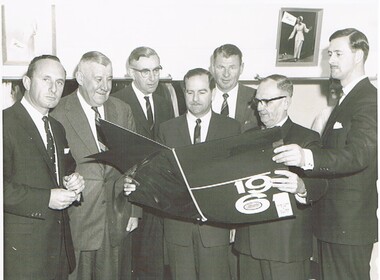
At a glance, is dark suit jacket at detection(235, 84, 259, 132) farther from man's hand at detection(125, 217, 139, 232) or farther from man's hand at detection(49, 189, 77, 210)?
man's hand at detection(49, 189, 77, 210)

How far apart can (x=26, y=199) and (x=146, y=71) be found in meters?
1.21

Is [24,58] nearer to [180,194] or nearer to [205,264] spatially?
[180,194]

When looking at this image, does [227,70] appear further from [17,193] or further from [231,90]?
[17,193]

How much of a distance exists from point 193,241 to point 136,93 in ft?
3.51

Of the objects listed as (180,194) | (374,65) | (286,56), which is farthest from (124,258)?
(374,65)

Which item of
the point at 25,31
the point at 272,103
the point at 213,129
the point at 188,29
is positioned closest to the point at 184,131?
the point at 213,129

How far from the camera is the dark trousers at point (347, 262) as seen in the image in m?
2.33

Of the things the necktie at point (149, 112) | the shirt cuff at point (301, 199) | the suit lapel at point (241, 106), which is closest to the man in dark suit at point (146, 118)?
the necktie at point (149, 112)

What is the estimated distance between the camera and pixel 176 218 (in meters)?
2.49

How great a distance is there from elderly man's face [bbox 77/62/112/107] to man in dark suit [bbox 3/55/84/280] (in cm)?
26

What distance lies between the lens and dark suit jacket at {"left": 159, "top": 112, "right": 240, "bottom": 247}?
247cm

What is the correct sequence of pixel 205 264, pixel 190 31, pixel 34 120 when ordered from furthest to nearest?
pixel 190 31 < pixel 205 264 < pixel 34 120

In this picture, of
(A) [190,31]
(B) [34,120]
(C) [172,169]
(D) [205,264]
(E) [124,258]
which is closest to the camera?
(C) [172,169]

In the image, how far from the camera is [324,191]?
7.41 ft
